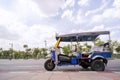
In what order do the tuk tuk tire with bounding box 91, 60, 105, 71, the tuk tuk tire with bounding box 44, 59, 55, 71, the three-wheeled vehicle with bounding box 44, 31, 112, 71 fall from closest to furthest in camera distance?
the tuk tuk tire with bounding box 91, 60, 105, 71, the three-wheeled vehicle with bounding box 44, 31, 112, 71, the tuk tuk tire with bounding box 44, 59, 55, 71

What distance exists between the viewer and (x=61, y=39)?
17391mm

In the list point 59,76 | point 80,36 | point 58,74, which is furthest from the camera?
point 80,36

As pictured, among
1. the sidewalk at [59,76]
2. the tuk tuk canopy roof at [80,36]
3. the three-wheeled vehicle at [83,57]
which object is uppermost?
the tuk tuk canopy roof at [80,36]

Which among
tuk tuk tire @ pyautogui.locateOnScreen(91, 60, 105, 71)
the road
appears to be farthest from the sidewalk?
tuk tuk tire @ pyautogui.locateOnScreen(91, 60, 105, 71)

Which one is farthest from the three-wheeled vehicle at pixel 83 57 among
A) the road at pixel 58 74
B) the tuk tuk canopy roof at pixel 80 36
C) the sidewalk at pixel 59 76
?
the sidewalk at pixel 59 76

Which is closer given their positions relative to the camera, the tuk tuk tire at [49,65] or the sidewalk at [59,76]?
the sidewalk at [59,76]

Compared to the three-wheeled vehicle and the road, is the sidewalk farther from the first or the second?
the three-wheeled vehicle

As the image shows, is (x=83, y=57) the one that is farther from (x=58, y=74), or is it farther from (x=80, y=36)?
(x=58, y=74)

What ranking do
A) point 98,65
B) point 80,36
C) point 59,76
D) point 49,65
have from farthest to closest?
point 80,36 → point 49,65 → point 98,65 → point 59,76

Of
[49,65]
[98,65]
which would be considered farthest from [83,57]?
[49,65]

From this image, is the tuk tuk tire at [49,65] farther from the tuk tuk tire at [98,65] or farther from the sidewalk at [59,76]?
the sidewalk at [59,76]

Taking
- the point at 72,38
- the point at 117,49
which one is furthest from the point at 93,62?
the point at 117,49

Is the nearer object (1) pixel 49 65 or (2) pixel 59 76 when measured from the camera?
(2) pixel 59 76

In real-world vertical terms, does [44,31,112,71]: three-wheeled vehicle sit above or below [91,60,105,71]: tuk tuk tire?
above
